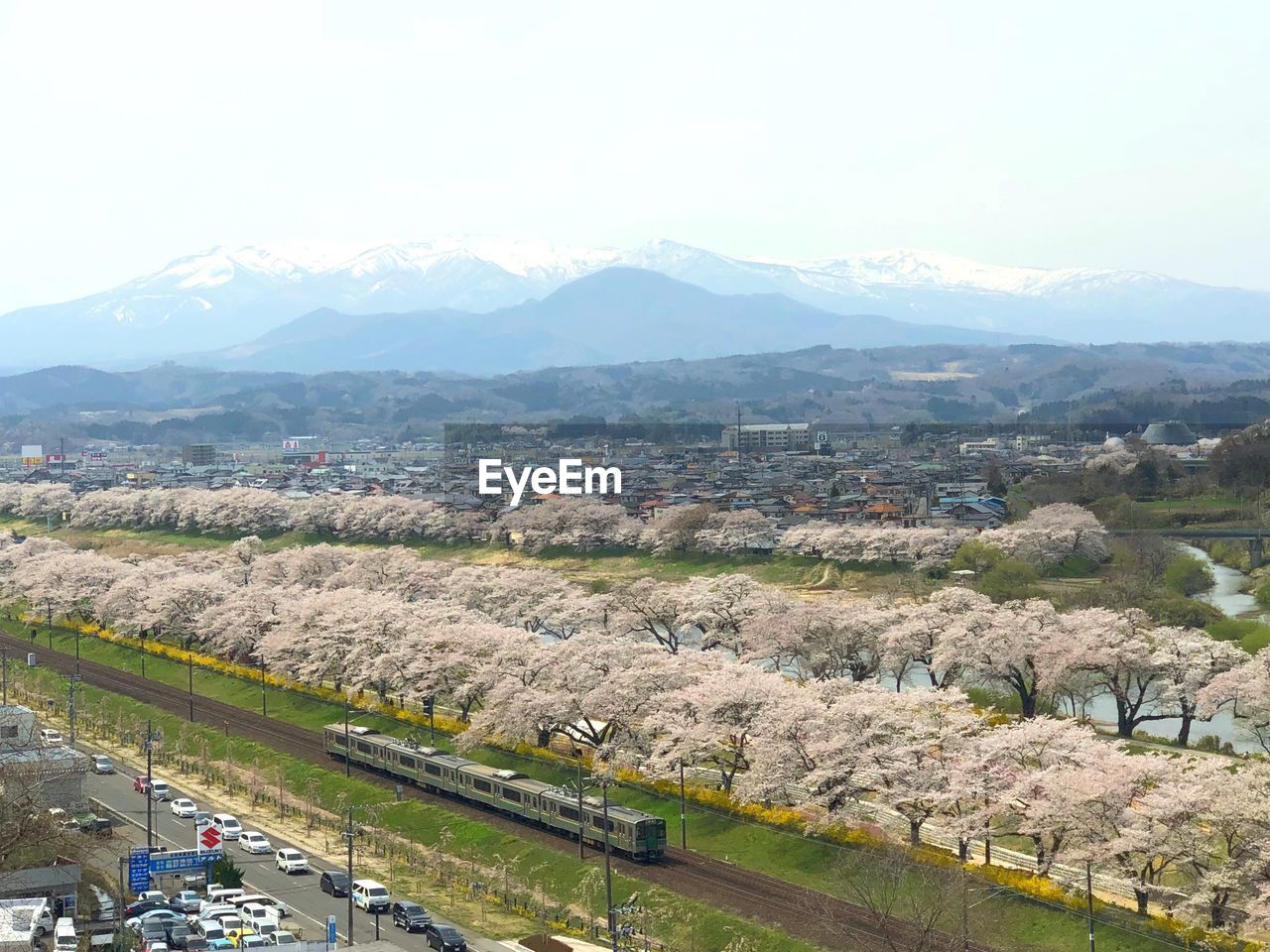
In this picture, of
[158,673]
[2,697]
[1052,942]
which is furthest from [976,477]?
[1052,942]

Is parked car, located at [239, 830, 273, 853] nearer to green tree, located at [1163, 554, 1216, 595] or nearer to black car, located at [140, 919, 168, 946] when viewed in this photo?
black car, located at [140, 919, 168, 946]

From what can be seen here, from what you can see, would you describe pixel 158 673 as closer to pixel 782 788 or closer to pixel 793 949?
pixel 782 788

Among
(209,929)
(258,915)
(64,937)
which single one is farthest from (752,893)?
(64,937)

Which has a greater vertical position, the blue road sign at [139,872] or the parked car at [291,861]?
the blue road sign at [139,872]

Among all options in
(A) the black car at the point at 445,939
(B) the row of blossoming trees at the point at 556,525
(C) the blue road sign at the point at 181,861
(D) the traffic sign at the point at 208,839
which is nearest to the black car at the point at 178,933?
(C) the blue road sign at the point at 181,861

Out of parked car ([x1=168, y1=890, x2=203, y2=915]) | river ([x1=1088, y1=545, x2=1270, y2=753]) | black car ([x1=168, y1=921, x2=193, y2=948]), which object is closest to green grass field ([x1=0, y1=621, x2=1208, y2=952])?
parked car ([x1=168, y1=890, x2=203, y2=915])

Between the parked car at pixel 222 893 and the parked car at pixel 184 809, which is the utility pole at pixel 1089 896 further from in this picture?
the parked car at pixel 184 809

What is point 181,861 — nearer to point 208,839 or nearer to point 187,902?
point 208,839
